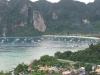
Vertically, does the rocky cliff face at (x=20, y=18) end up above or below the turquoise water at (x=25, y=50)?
above

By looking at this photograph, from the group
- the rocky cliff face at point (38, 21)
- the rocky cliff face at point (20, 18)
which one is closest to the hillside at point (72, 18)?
the rocky cliff face at point (38, 21)

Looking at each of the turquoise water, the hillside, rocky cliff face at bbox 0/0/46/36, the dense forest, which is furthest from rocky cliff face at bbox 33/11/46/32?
the turquoise water

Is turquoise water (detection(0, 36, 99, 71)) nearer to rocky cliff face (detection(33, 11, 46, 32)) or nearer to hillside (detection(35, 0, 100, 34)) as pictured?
rocky cliff face (detection(33, 11, 46, 32))

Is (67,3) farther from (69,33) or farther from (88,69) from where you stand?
(88,69)

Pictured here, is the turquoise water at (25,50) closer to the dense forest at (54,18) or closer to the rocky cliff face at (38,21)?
the dense forest at (54,18)

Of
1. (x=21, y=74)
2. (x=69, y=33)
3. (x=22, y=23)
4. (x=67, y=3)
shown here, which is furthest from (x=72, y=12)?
(x=21, y=74)

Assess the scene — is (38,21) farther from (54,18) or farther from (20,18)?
(54,18)

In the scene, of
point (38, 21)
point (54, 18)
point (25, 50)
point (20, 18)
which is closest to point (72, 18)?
point (54, 18)
